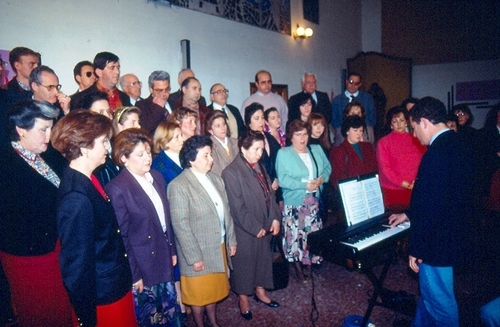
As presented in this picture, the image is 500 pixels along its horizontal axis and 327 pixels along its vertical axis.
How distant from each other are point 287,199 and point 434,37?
9601 mm

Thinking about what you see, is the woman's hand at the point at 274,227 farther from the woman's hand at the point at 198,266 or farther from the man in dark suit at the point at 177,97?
the man in dark suit at the point at 177,97

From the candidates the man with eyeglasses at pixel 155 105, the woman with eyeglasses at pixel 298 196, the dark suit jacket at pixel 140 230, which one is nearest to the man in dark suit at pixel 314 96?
the woman with eyeglasses at pixel 298 196

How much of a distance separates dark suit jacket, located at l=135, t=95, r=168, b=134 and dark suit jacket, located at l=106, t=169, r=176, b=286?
153 centimetres

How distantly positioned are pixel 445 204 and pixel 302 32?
23.5 ft

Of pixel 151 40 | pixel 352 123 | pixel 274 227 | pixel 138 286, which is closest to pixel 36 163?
pixel 138 286

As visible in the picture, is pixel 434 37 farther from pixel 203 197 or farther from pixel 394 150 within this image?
pixel 203 197

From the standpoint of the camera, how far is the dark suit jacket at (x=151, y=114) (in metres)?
3.75

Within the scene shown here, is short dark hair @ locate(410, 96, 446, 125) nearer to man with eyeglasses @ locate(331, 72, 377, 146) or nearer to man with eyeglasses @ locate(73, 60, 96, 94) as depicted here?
man with eyeglasses @ locate(73, 60, 96, 94)

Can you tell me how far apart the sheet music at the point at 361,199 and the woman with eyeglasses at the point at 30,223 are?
2.16 m

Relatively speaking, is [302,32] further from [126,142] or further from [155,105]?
[126,142]

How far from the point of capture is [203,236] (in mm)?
2639

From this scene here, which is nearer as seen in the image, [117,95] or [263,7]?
[117,95]

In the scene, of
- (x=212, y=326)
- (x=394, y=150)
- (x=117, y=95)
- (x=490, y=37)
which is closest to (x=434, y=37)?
(x=490, y=37)

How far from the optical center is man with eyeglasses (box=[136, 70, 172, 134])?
377cm
